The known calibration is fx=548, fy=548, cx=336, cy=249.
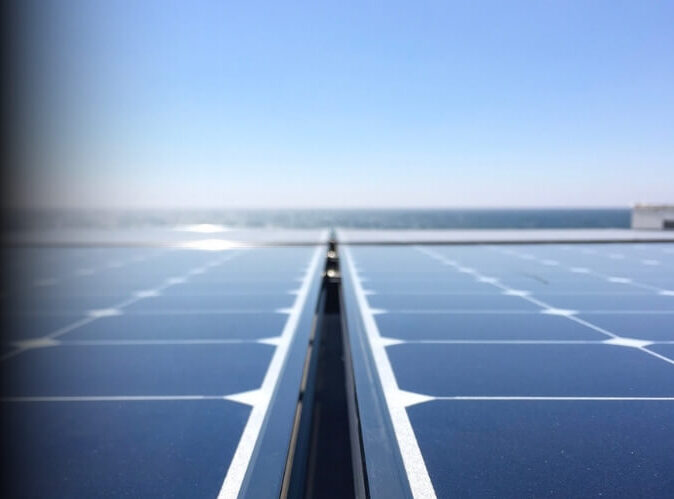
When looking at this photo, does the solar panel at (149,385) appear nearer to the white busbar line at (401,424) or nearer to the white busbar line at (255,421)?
the white busbar line at (255,421)

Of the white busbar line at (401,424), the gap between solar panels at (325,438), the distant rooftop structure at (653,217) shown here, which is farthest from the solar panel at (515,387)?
the distant rooftop structure at (653,217)

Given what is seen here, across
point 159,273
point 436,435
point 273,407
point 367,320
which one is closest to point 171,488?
point 273,407

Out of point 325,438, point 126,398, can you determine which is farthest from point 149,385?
point 325,438

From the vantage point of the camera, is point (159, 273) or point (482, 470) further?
point (159, 273)

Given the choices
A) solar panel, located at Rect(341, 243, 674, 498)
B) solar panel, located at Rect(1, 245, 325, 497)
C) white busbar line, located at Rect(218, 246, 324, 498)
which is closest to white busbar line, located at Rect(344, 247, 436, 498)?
solar panel, located at Rect(341, 243, 674, 498)

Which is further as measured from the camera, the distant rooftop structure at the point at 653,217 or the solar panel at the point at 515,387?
the distant rooftop structure at the point at 653,217

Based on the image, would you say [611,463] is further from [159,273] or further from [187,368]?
[159,273]
